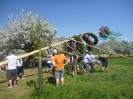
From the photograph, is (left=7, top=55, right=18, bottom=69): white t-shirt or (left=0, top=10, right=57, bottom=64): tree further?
(left=0, top=10, right=57, bottom=64): tree

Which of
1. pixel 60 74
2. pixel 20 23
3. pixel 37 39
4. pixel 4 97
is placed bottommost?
pixel 4 97

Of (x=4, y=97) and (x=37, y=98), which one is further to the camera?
(x=4, y=97)

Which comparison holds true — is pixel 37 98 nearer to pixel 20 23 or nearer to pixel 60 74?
pixel 60 74

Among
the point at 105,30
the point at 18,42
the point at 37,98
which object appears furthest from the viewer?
the point at 18,42

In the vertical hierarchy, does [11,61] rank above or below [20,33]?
below

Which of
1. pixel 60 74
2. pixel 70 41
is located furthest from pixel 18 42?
pixel 60 74

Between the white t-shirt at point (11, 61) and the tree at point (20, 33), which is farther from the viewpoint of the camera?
the tree at point (20, 33)

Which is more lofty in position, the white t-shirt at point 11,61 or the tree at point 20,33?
the tree at point 20,33

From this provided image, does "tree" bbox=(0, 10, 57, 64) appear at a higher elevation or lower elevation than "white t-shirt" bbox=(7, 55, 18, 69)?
higher

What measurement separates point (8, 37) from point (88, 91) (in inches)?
606

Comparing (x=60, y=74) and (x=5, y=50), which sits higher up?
(x=5, y=50)

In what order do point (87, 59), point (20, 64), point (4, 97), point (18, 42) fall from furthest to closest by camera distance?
point (18, 42)
point (87, 59)
point (20, 64)
point (4, 97)

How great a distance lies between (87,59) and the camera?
43.8 ft

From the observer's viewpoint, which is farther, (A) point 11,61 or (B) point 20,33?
(B) point 20,33
